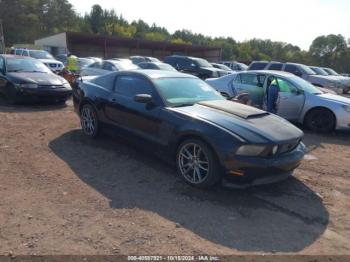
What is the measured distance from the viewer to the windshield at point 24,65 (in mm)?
10875

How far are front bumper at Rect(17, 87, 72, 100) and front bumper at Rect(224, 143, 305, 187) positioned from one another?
24.3ft

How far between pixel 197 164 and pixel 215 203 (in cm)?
62

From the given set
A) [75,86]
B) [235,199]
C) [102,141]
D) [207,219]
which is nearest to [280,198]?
[235,199]

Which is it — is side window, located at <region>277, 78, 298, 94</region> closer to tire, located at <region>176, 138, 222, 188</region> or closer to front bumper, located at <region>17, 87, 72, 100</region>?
tire, located at <region>176, 138, 222, 188</region>

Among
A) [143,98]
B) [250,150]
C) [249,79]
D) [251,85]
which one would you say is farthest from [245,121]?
[249,79]

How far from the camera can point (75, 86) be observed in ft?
25.1

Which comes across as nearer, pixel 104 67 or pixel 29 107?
pixel 29 107

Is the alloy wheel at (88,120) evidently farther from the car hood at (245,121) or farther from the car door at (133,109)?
the car hood at (245,121)

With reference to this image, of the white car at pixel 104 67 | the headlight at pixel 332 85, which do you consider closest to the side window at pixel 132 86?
the white car at pixel 104 67

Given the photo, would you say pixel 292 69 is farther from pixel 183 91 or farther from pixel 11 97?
pixel 183 91

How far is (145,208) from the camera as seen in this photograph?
4.29 meters

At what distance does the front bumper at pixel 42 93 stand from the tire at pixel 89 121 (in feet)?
11.6

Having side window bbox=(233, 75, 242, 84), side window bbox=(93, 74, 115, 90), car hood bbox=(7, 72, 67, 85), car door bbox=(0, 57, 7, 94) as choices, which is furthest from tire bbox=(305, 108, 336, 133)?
car door bbox=(0, 57, 7, 94)

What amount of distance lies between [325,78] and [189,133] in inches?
669
